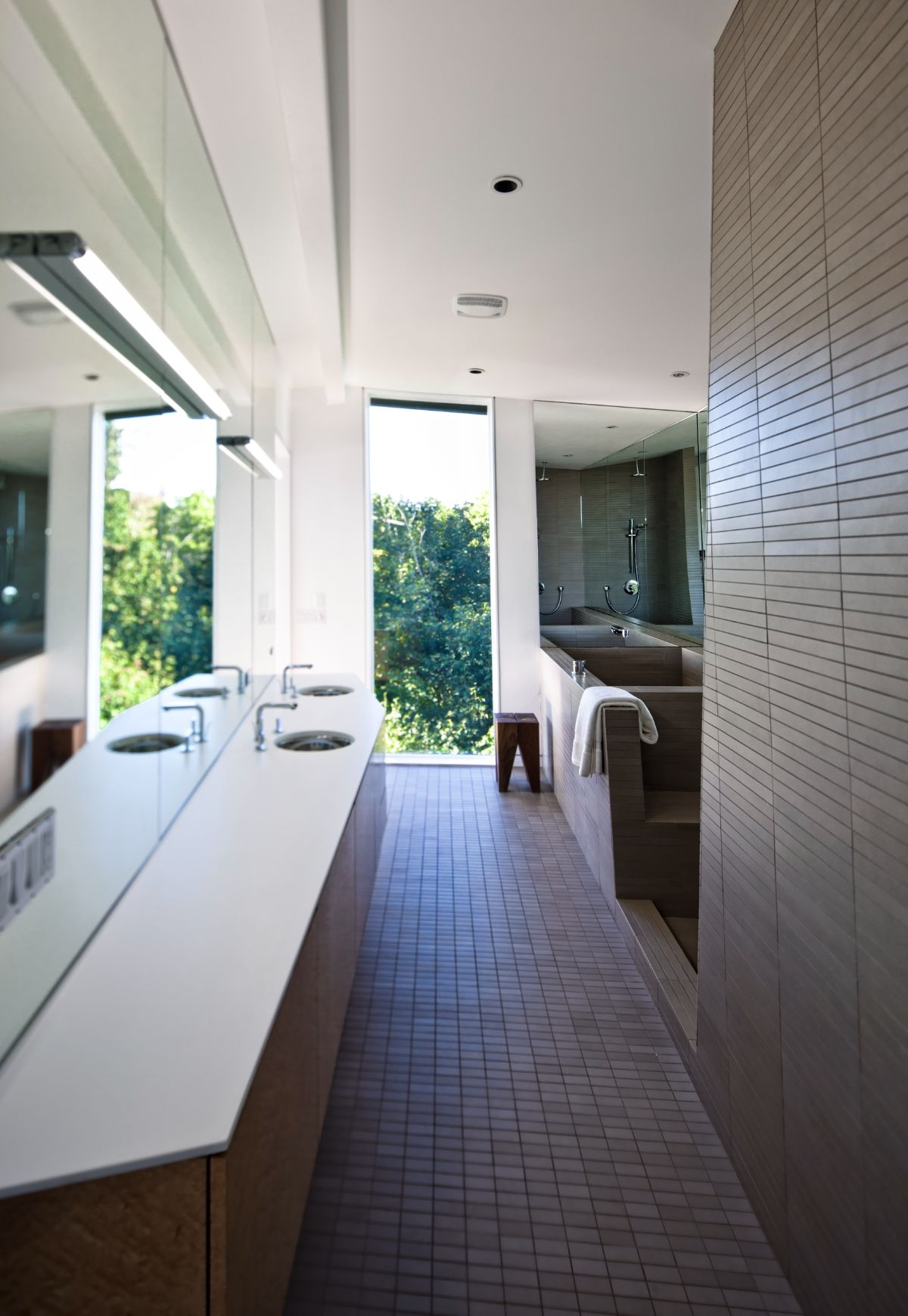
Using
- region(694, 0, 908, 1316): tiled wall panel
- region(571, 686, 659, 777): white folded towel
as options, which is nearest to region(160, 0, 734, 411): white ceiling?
region(694, 0, 908, 1316): tiled wall panel

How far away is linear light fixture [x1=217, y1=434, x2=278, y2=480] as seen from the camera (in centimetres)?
247

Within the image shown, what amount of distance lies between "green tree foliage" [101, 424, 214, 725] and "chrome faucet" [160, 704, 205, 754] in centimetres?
7

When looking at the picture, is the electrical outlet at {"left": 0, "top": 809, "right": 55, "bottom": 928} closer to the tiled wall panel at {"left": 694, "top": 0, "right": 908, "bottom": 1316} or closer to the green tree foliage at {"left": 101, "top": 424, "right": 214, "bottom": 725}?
the green tree foliage at {"left": 101, "top": 424, "right": 214, "bottom": 725}

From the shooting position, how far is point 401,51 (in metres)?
1.87

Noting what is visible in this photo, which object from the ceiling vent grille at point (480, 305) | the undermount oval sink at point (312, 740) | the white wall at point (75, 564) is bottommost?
the undermount oval sink at point (312, 740)

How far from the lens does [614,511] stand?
5246 millimetres

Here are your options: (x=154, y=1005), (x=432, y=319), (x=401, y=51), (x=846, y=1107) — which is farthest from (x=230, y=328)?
(x=846, y=1107)

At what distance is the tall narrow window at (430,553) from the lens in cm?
525

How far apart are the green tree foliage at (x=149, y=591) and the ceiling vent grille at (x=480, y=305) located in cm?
181

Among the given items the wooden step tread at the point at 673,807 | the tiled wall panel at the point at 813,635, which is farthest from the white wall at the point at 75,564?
the wooden step tread at the point at 673,807

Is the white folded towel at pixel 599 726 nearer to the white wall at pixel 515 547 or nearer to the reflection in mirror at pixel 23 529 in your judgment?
the white wall at pixel 515 547

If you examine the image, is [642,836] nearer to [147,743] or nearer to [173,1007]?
[147,743]

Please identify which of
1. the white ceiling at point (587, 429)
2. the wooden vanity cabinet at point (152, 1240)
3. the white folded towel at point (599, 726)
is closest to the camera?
the wooden vanity cabinet at point (152, 1240)

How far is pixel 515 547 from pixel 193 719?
3508 mm
